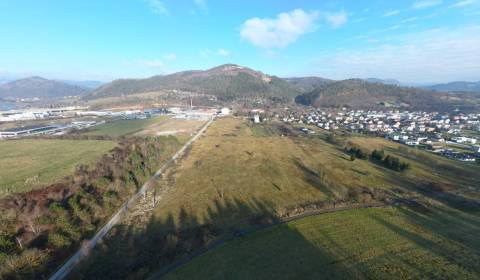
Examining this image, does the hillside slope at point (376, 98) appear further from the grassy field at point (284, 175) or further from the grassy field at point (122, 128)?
the grassy field at point (122, 128)

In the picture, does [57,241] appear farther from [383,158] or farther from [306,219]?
[383,158]

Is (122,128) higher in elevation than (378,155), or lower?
higher

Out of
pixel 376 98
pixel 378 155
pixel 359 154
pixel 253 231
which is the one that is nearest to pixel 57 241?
pixel 253 231

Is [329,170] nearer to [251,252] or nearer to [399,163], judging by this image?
[399,163]

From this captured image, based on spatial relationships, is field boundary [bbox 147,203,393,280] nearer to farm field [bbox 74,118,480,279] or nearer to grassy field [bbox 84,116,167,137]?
farm field [bbox 74,118,480,279]

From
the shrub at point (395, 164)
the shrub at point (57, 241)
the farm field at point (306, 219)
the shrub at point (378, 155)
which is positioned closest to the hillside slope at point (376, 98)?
the shrub at point (378, 155)

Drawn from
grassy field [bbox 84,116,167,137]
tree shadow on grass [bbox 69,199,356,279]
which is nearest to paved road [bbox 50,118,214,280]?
tree shadow on grass [bbox 69,199,356,279]

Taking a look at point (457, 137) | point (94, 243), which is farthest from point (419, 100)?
point (94, 243)
